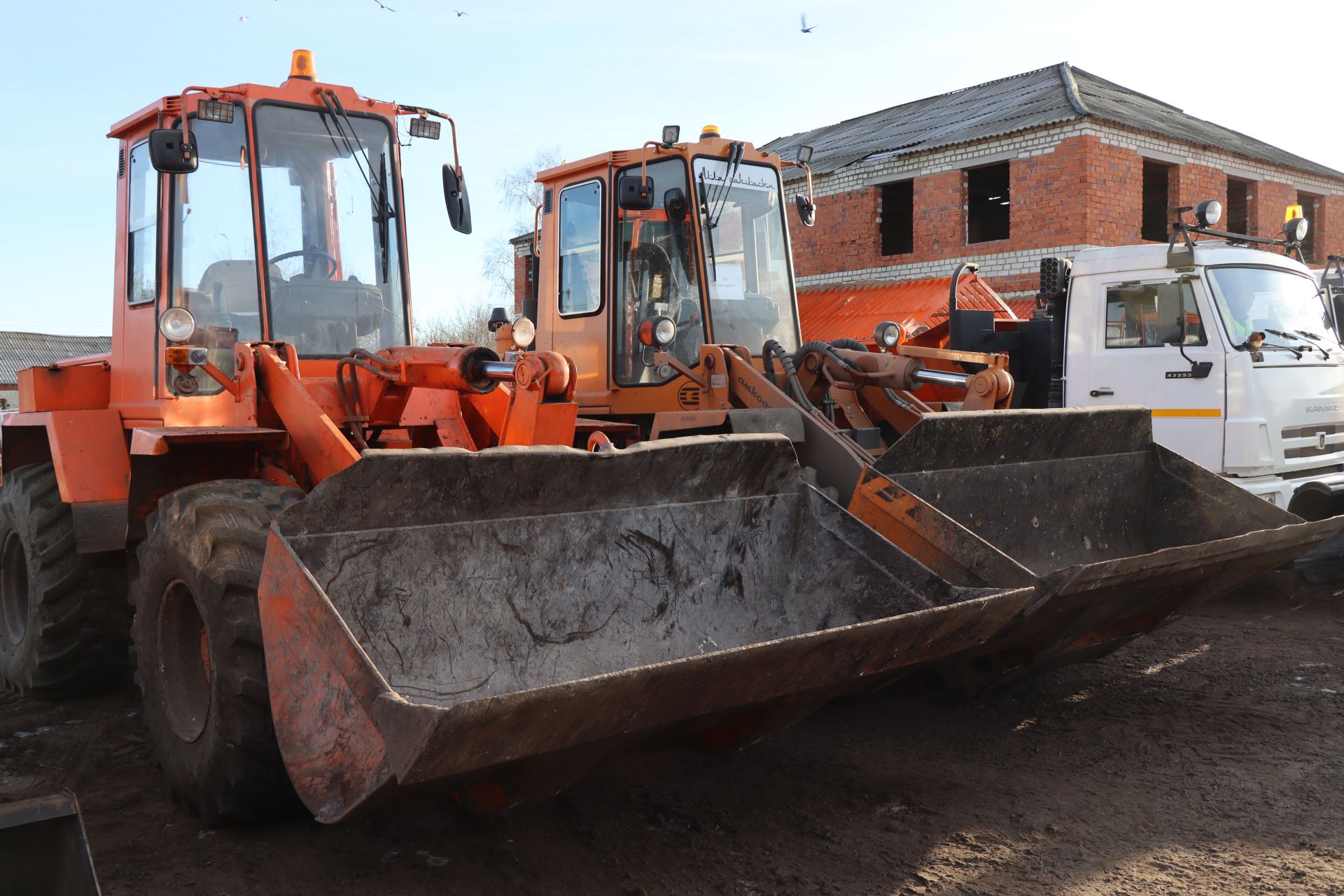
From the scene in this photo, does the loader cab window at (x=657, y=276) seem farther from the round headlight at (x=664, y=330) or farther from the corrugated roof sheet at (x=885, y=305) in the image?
the corrugated roof sheet at (x=885, y=305)

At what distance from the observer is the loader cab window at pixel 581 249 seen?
7.25 m

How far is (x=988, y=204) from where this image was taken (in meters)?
23.1

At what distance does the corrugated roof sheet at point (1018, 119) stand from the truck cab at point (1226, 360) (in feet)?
30.8

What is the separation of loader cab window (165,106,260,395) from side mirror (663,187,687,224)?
2.88 meters

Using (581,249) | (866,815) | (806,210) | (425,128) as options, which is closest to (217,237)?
(425,128)

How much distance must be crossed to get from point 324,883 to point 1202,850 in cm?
277

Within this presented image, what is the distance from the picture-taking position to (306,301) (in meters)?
4.97

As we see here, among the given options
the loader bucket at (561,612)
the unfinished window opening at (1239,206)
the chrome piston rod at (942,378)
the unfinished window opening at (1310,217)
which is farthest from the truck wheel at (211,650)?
the unfinished window opening at (1310,217)

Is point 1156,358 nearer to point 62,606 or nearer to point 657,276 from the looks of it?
point 657,276

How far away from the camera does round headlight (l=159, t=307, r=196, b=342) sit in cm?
430

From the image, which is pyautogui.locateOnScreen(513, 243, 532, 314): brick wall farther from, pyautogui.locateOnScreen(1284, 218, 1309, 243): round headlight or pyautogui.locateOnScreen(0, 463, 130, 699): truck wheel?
pyautogui.locateOnScreen(0, 463, 130, 699): truck wheel

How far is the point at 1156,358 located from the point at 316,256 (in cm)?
576

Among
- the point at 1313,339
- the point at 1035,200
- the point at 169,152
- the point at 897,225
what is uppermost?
the point at 897,225

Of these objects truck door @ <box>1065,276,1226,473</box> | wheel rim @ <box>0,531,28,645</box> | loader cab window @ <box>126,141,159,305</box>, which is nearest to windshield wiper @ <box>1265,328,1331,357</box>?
truck door @ <box>1065,276,1226,473</box>
